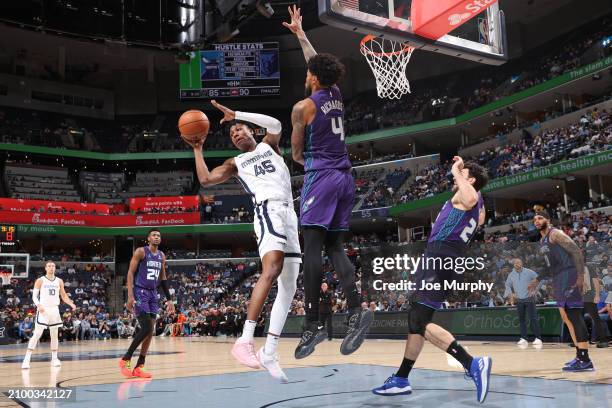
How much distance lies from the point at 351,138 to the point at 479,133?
8061 millimetres

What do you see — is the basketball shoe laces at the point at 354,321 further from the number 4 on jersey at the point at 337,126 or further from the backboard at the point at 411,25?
the backboard at the point at 411,25

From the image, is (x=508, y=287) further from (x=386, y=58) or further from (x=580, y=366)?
(x=386, y=58)

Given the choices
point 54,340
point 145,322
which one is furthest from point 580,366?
point 54,340

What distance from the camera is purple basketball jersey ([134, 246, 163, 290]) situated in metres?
8.88

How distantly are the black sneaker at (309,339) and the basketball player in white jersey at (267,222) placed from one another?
0.73 ft

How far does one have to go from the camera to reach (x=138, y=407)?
5125 mm

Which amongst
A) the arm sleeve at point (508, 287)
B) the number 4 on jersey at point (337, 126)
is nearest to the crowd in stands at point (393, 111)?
the arm sleeve at point (508, 287)

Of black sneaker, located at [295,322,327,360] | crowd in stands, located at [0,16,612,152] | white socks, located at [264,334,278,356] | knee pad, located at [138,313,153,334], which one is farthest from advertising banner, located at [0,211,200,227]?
black sneaker, located at [295,322,327,360]

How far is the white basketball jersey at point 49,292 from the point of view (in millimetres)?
11578

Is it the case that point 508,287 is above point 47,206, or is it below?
below

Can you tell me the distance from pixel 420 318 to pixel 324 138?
189 centimetres

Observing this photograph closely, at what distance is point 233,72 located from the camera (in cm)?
3756

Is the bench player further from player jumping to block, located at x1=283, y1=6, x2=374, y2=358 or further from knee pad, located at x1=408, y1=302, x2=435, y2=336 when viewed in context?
player jumping to block, located at x1=283, y1=6, x2=374, y2=358

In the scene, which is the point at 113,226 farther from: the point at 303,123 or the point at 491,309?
the point at 303,123
